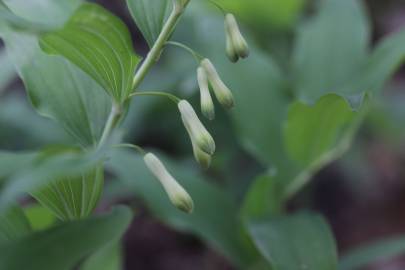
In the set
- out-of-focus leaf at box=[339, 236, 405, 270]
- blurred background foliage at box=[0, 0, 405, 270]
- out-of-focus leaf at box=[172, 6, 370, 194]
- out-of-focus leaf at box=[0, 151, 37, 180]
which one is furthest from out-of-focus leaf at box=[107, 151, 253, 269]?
out-of-focus leaf at box=[0, 151, 37, 180]

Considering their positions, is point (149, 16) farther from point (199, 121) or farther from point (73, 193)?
point (73, 193)

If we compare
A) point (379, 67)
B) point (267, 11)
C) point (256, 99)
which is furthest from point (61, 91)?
point (267, 11)

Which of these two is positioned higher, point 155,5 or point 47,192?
point 155,5

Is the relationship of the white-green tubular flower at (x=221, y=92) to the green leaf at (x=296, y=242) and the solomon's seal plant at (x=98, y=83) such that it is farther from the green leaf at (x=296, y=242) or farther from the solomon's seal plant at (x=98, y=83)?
the green leaf at (x=296, y=242)

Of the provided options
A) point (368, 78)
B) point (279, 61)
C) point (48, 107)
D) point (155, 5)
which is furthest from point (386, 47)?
point (48, 107)

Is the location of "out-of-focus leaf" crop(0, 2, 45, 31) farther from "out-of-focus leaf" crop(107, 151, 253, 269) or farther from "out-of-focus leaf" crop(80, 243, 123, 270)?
"out-of-focus leaf" crop(107, 151, 253, 269)

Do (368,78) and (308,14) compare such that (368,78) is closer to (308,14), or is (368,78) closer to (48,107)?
(48,107)

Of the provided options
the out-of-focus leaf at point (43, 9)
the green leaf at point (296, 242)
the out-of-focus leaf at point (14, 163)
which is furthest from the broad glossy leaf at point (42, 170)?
the green leaf at point (296, 242)
